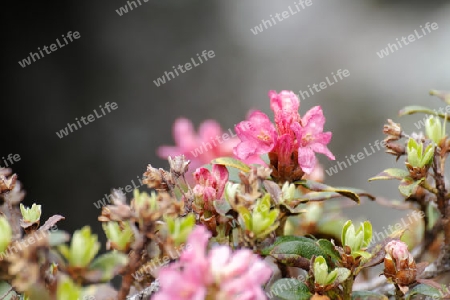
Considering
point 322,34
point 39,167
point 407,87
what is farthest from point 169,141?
point 407,87

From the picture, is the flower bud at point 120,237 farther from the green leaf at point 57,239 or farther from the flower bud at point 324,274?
the flower bud at point 324,274

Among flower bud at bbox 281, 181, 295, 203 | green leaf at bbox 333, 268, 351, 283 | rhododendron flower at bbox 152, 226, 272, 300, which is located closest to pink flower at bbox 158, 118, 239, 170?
flower bud at bbox 281, 181, 295, 203

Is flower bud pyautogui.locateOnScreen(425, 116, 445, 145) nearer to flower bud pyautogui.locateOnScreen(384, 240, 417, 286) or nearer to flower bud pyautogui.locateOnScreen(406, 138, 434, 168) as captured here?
Result: flower bud pyautogui.locateOnScreen(406, 138, 434, 168)

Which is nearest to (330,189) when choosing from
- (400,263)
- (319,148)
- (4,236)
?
(319,148)

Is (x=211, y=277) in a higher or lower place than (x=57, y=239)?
lower

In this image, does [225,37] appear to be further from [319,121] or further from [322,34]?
[319,121]

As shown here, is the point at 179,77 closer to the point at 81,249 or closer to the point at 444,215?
the point at 444,215
